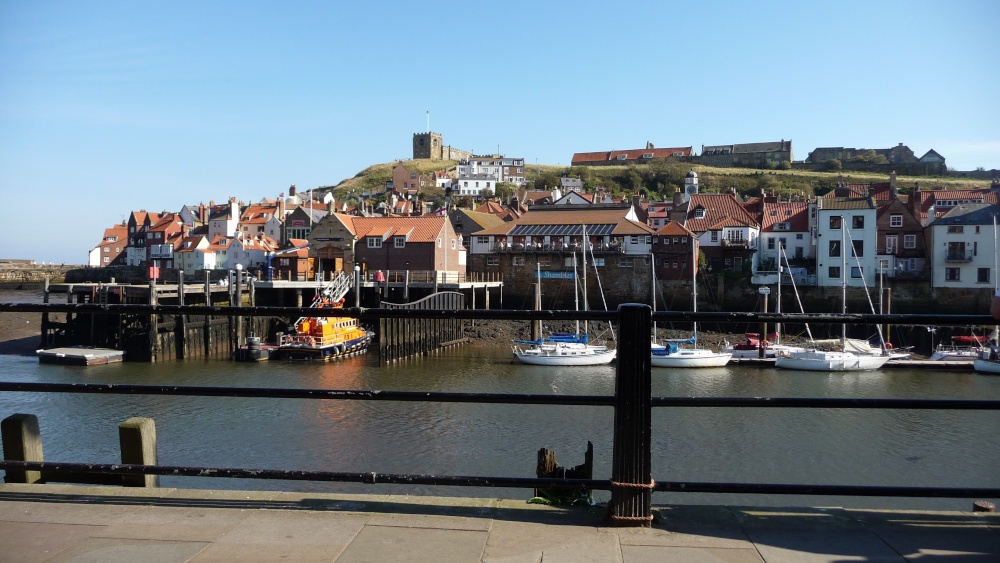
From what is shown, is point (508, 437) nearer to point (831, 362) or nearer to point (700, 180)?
point (831, 362)

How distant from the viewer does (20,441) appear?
173 inches

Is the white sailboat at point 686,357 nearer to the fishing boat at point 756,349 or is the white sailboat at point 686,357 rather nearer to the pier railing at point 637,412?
the fishing boat at point 756,349

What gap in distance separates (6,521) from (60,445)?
687 inches

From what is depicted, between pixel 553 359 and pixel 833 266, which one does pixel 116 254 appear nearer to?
pixel 553 359

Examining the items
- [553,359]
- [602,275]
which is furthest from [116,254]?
Answer: [553,359]

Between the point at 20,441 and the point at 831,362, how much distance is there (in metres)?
35.0

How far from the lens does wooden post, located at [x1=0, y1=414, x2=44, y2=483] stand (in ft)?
14.3

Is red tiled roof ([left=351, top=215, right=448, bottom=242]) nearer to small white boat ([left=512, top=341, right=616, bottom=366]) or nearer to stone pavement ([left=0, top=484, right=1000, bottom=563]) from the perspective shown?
small white boat ([left=512, top=341, right=616, bottom=366])

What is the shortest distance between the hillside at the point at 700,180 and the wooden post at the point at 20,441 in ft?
314

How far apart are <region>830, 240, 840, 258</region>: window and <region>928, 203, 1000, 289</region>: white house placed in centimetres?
559

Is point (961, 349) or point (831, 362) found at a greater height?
point (961, 349)

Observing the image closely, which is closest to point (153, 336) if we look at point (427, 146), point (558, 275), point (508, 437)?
point (508, 437)

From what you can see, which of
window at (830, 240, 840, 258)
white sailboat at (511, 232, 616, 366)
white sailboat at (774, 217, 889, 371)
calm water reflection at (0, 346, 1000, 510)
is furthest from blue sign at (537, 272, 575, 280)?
calm water reflection at (0, 346, 1000, 510)

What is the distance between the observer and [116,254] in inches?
3413
